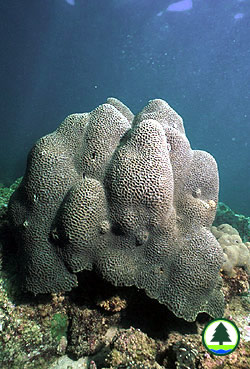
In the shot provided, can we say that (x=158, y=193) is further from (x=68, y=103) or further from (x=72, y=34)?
(x=68, y=103)

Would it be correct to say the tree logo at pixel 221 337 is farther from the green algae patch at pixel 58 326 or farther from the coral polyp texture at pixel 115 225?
the green algae patch at pixel 58 326

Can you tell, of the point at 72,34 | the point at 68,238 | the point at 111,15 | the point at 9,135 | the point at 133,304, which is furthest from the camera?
the point at 9,135

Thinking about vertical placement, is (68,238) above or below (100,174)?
below

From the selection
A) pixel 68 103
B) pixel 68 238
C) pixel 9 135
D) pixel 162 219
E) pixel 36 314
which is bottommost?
pixel 36 314

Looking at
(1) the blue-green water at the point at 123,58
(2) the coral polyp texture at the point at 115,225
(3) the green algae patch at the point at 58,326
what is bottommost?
(3) the green algae patch at the point at 58,326

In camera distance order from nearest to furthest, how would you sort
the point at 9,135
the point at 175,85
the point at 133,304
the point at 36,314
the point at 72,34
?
the point at 36,314
the point at 133,304
the point at 72,34
the point at 175,85
the point at 9,135

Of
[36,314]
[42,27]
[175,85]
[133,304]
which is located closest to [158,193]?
[133,304]

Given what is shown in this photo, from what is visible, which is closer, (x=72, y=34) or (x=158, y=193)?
(x=158, y=193)

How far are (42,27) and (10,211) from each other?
35.3 meters

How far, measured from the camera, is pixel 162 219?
8.67 ft

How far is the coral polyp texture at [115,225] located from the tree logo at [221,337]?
34 cm

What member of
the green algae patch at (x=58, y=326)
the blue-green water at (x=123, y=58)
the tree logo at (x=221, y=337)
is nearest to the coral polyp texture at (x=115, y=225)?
the tree logo at (x=221, y=337)

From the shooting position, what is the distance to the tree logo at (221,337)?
2.20m

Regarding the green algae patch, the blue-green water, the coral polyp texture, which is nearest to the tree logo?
the coral polyp texture
